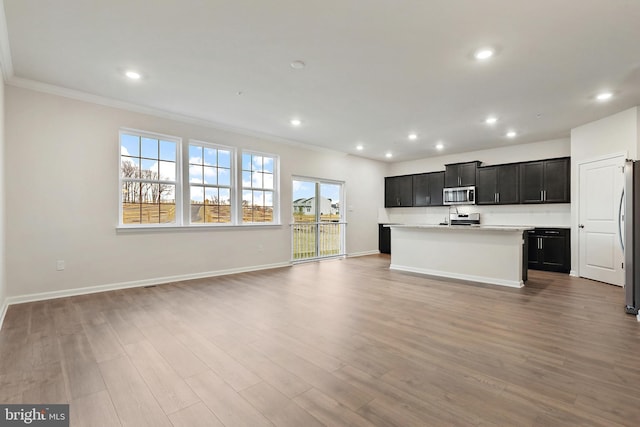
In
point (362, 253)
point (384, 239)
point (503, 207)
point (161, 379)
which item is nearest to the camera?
point (161, 379)

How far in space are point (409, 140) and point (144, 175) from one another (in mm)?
5295

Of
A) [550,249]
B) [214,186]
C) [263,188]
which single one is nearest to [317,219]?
[263,188]

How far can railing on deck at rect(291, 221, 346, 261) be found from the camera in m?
7.11

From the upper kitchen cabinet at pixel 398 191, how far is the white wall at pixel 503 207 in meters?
0.30

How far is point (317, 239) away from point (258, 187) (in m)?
2.12

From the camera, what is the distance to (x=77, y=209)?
4203mm

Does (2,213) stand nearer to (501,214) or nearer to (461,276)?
(461,276)

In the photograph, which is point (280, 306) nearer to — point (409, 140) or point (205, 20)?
point (205, 20)

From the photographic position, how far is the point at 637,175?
342 cm

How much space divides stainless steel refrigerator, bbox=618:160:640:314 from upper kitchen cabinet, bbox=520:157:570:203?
3.06 m

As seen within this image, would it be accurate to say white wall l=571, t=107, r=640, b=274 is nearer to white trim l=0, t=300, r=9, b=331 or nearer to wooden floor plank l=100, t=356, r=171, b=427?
wooden floor plank l=100, t=356, r=171, b=427

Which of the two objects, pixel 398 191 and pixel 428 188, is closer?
pixel 428 188

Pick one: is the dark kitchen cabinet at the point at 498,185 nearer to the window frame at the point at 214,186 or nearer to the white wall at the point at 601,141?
the white wall at the point at 601,141

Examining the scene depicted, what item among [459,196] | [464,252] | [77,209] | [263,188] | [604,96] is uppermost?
[604,96]
